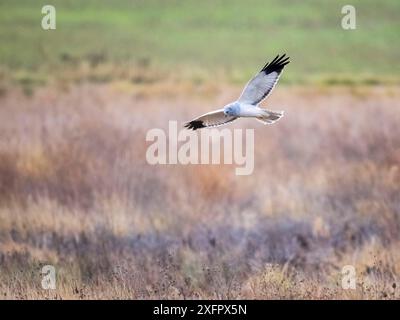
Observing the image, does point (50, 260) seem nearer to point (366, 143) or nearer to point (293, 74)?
point (366, 143)

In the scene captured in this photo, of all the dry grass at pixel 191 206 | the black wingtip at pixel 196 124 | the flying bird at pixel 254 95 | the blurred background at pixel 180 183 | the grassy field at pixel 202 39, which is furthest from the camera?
the grassy field at pixel 202 39

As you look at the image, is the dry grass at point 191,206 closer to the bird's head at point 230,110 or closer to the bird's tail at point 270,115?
the bird's tail at point 270,115

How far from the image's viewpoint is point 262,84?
10.4m

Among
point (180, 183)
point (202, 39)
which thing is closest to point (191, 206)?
point (180, 183)

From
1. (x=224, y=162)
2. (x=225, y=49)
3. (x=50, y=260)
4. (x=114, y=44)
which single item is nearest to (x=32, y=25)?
(x=114, y=44)

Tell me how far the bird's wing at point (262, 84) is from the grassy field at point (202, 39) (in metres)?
14.0

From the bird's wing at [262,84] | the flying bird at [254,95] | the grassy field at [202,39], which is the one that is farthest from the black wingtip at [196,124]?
the grassy field at [202,39]

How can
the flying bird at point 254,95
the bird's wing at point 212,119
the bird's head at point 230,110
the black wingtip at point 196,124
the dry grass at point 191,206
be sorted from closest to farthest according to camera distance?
the bird's head at point 230,110 < the flying bird at point 254,95 < the bird's wing at point 212,119 < the black wingtip at point 196,124 < the dry grass at point 191,206

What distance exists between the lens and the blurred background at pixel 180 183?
11.3m

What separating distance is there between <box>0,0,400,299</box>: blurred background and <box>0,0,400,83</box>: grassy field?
0.37 ft

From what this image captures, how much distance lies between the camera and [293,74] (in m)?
27.2

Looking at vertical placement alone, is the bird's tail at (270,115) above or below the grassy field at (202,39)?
below

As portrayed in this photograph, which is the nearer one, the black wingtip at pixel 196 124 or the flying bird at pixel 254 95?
the flying bird at pixel 254 95
